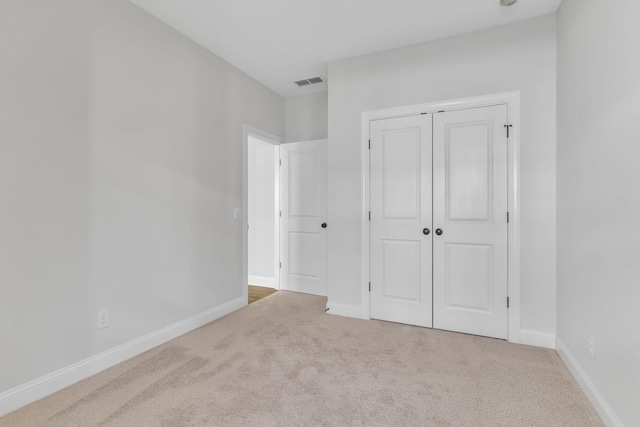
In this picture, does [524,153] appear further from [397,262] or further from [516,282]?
[397,262]

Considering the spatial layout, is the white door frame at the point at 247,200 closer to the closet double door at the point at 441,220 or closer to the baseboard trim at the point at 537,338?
the closet double door at the point at 441,220

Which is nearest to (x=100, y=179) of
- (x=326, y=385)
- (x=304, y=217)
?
(x=326, y=385)

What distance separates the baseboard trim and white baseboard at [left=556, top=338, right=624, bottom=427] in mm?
114

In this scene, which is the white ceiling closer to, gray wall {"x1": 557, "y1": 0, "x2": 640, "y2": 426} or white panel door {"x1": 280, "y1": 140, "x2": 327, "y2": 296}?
gray wall {"x1": 557, "y1": 0, "x2": 640, "y2": 426}

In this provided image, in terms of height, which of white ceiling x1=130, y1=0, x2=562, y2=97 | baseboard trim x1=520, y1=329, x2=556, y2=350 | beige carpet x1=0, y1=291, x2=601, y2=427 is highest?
white ceiling x1=130, y1=0, x2=562, y2=97

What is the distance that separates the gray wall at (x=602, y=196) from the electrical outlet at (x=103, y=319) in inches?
120

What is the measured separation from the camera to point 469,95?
9.22ft

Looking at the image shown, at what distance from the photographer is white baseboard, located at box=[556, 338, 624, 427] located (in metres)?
1.56

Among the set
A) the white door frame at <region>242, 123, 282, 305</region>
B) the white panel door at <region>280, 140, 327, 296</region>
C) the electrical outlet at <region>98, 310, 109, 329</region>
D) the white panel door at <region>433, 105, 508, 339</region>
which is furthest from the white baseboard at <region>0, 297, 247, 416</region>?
the white panel door at <region>433, 105, 508, 339</region>

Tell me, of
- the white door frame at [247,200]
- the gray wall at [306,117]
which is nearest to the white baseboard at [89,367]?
the white door frame at [247,200]

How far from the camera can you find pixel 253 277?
4.70 meters

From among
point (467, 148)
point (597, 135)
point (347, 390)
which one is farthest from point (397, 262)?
point (597, 135)

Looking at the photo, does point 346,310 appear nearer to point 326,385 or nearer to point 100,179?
point 326,385

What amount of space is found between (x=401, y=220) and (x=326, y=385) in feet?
5.57
